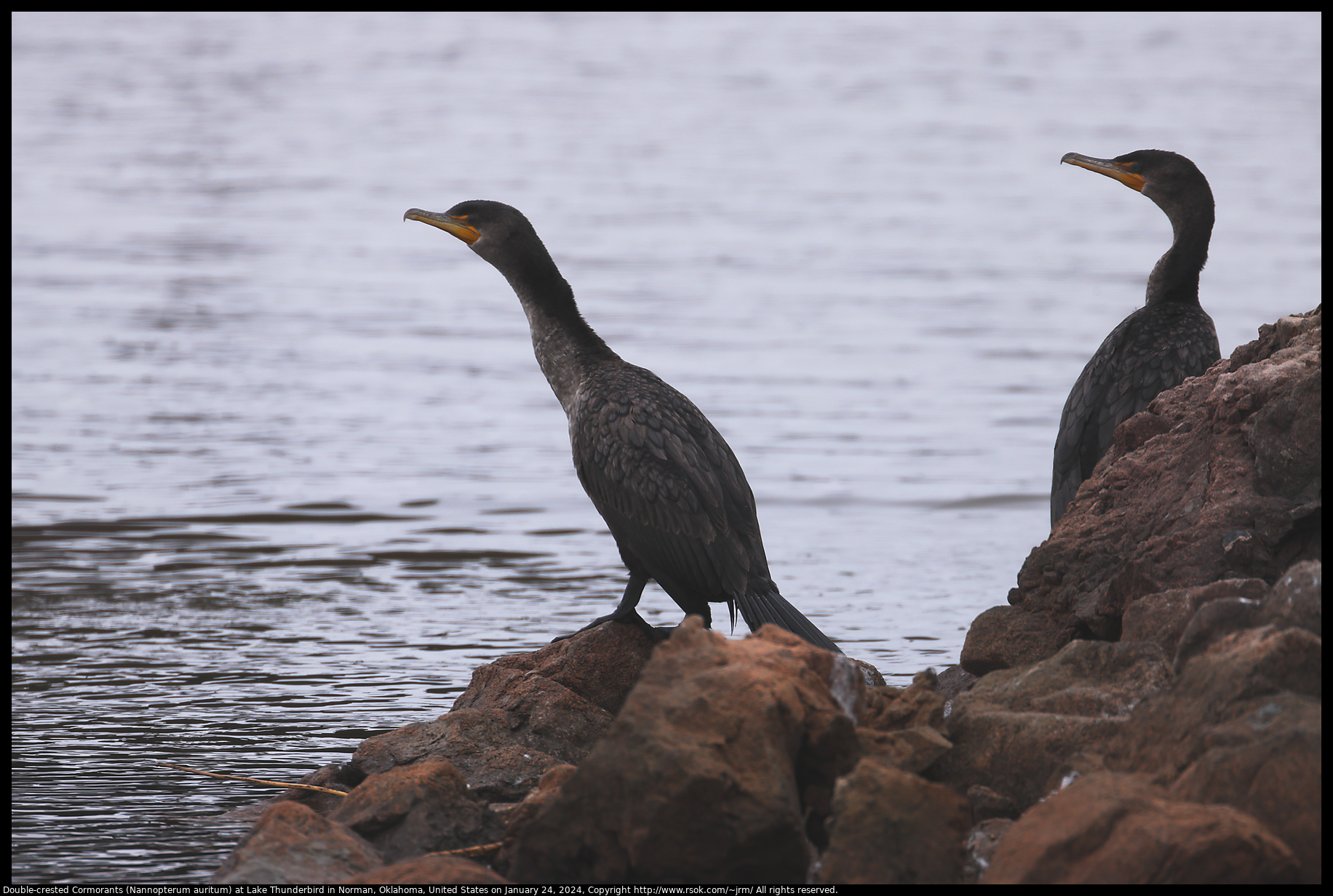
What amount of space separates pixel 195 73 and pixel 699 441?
3370cm

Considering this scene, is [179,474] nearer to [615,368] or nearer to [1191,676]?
[615,368]

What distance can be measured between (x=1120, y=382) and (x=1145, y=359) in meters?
0.14

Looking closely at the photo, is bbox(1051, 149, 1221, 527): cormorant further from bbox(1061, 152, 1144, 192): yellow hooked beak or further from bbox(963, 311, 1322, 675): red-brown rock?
bbox(963, 311, 1322, 675): red-brown rock

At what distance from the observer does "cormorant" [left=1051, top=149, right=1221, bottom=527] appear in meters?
5.88

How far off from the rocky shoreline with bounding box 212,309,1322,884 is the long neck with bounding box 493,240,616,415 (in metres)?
1.55

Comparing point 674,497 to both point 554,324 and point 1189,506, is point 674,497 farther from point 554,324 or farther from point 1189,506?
point 1189,506

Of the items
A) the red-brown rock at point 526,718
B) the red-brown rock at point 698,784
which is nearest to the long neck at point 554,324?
the red-brown rock at point 526,718

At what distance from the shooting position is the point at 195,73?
1414 inches

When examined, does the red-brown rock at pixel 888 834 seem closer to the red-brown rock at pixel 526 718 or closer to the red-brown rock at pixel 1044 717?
the red-brown rock at pixel 1044 717

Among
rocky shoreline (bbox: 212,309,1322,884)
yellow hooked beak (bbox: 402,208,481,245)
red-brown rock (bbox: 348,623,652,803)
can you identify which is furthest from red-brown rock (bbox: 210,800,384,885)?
yellow hooked beak (bbox: 402,208,481,245)

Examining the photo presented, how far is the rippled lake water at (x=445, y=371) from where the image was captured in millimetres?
6336

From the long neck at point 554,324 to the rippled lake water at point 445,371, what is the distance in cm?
138

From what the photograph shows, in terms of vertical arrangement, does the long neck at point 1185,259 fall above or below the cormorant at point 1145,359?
above

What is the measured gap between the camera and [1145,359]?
233 inches
